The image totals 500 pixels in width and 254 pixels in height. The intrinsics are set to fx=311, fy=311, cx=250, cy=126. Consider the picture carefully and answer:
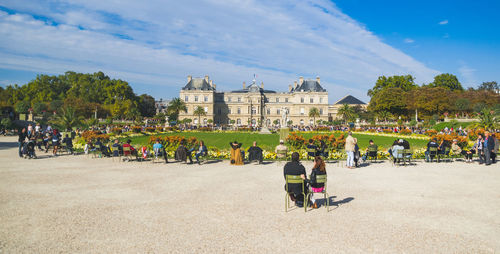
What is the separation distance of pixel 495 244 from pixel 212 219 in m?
4.32

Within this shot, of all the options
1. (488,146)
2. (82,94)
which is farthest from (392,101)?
(82,94)

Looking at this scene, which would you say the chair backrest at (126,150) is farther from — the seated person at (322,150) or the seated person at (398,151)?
the seated person at (398,151)

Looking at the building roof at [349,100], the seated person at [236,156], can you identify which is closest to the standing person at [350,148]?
the seated person at [236,156]

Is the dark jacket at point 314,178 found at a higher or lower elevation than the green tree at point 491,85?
lower

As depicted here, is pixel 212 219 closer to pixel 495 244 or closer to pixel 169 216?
pixel 169 216

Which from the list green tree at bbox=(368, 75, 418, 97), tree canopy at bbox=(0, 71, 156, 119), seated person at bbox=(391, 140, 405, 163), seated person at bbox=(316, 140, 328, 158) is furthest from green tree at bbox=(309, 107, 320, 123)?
seated person at bbox=(391, 140, 405, 163)

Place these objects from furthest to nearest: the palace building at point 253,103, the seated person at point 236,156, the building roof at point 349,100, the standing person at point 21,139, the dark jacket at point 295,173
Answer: the building roof at point 349,100, the palace building at point 253,103, the standing person at point 21,139, the seated person at point 236,156, the dark jacket at point 295,173

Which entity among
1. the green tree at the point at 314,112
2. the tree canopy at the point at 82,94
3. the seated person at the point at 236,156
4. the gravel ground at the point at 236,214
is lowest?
the gravel ground at the point at 236,214

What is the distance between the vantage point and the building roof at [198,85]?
72688mm

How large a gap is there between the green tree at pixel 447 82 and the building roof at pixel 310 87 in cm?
2280

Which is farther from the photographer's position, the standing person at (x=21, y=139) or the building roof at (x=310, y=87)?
the building roof at (x=310, y=87)

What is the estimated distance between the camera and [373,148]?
40.6ft

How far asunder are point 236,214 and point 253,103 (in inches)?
2780

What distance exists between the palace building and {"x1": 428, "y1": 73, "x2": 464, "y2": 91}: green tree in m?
22.3
